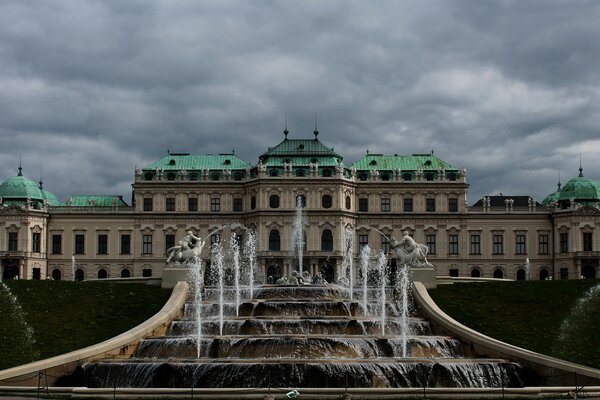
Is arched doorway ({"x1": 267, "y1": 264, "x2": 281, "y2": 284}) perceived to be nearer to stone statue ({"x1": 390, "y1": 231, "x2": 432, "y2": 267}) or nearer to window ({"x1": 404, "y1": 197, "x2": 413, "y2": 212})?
window ({"x1": 404, "y1": 197, "x2": 413, "y2": 212})

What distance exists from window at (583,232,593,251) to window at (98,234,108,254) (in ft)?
160

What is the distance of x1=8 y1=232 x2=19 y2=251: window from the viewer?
99188 millimetres

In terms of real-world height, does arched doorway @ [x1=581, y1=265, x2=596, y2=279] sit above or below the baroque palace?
below

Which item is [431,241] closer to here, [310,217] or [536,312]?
[310,217]

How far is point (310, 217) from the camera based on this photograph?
98.4 m

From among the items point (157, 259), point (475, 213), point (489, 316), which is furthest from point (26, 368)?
point (475, 213)

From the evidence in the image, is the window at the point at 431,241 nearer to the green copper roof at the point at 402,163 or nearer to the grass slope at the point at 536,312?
the green copper roof at the point at 402,163

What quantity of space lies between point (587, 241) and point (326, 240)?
26.3 metres

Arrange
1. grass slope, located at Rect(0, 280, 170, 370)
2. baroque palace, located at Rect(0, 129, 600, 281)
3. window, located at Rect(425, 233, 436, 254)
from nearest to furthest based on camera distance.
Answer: grass slope, located at Rect(0, 280, 170, 370)
baroque palace, located at Rect(0, 129, 600, 281)
window, located at Rect(425, 233, 436, 254)

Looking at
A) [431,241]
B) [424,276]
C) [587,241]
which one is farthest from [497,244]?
[424,276]

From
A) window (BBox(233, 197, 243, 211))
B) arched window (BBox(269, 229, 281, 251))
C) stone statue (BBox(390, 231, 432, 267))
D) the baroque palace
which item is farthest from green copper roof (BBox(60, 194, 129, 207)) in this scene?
stone statue (BBox(390, 231, 432, 267))

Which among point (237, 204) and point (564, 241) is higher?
point (237, 204)

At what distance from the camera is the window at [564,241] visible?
331 ft

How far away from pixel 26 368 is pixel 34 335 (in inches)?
308
